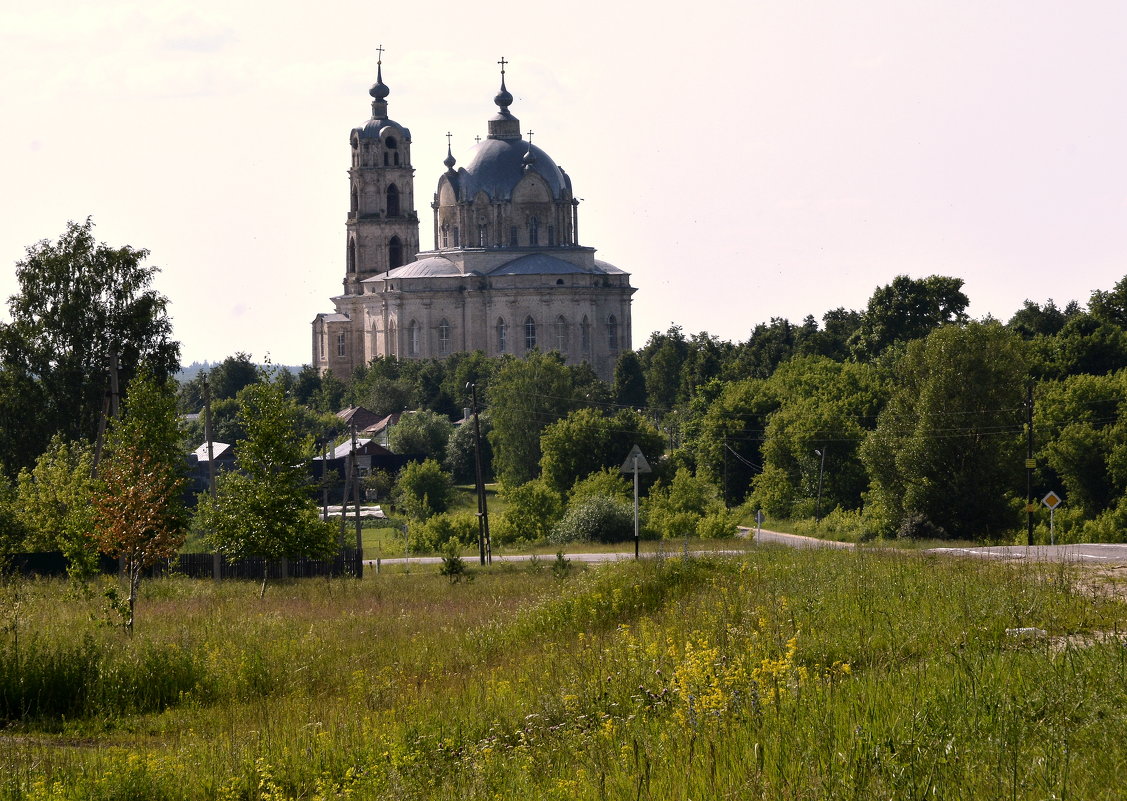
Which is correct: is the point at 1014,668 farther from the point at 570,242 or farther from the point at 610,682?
the point at 570,242

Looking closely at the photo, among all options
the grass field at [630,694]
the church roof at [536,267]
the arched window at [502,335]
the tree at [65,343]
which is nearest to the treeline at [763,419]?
the tree at [65,343]

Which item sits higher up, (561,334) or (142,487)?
(561,334)

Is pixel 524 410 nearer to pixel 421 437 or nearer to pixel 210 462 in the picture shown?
pixel 421 437

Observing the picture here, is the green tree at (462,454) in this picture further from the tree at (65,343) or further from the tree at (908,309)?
the tree at (65,343)

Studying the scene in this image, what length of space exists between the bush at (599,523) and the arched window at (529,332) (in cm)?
7059

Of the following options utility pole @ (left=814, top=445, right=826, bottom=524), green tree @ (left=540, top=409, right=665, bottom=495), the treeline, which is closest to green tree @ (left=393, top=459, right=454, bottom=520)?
the treeline

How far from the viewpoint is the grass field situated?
696 centimetres

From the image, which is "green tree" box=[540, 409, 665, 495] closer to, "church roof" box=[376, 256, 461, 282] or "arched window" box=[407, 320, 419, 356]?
"arched window" box=[407, 320, 419, 356]

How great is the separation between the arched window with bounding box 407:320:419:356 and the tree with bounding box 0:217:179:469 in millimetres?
73774

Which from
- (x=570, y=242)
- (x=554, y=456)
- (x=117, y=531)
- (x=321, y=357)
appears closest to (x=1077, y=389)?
(x=554, y=456)

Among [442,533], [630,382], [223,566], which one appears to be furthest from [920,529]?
[630,382]

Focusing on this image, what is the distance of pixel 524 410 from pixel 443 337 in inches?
1743

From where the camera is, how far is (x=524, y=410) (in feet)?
225

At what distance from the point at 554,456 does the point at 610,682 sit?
4533 centimetres
